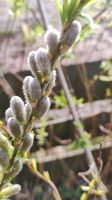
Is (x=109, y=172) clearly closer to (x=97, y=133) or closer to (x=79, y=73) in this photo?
(x=97, y=133)

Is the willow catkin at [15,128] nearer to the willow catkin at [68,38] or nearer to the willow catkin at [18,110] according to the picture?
the willow catkin at [18,110]

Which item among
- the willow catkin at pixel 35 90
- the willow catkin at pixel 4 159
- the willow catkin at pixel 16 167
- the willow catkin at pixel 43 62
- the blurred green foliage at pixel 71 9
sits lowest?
the willow catkin at pixel 16 167

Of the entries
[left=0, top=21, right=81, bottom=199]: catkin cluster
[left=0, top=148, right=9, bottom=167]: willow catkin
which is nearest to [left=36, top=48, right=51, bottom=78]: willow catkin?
[left=0, top=21, right=81, bottom=199]: catkin cluster

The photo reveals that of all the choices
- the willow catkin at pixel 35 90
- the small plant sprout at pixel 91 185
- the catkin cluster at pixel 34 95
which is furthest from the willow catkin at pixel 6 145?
the small plant sprout at pixel 91 185

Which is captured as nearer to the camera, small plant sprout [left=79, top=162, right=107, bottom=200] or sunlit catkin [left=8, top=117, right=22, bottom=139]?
sunlit catkin [left=8, top=117, right=22, bottom=139]

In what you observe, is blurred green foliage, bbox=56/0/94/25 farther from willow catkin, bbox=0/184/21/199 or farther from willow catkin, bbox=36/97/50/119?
willow catkin, bbox=0/184/21/199

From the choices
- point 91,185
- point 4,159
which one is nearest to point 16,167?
point 4,159

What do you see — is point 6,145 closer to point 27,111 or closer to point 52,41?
point 27,111
